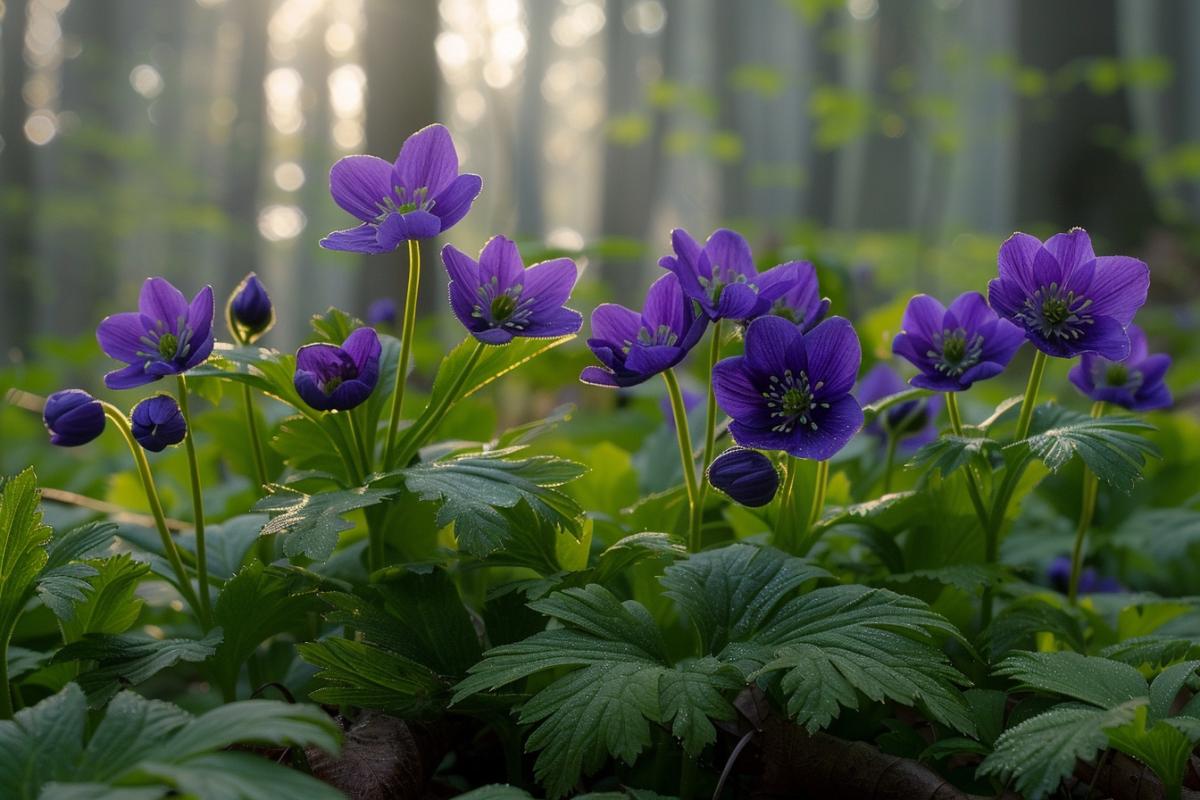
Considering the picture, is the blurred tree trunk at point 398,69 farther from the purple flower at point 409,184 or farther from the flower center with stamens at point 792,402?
the flower center with stamens at point 792,402

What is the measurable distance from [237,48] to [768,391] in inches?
1016

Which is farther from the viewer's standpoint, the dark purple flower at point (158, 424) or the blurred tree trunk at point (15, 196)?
the blurred tree trunk at point (15, 196)

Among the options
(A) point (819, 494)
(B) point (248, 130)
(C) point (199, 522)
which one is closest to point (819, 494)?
(A) point (819, 494)

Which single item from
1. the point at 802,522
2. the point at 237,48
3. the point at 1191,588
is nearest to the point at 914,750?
the point at 802,522

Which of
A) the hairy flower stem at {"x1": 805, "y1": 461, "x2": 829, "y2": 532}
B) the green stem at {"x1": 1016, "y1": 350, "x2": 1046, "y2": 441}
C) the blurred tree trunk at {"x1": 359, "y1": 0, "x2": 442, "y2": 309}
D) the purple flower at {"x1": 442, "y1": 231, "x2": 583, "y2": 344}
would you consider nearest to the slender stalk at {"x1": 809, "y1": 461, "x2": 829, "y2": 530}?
the hairy flower stem at {"x1": 805, "y1": 461, "x2": 829, "y2": 532}

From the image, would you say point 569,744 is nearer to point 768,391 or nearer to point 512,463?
point 512,463

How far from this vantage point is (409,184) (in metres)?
1.24

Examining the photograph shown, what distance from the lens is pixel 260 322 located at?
138 cm

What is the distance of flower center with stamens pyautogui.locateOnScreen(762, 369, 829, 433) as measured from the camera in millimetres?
1160

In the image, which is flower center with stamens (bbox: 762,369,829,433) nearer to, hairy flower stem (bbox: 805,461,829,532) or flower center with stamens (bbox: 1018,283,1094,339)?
hairy flower stem (bbox: 805,461,829,532)

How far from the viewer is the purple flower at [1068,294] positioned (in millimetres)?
1148

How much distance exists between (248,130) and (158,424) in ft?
76.6

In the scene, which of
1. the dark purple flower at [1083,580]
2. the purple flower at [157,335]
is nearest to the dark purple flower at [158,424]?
the purple flower at [157,335]

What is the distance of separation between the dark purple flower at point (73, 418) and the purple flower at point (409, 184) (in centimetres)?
37
